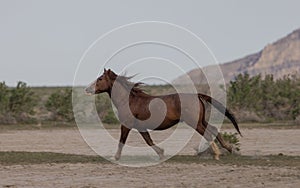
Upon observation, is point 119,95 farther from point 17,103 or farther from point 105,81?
point 17,103

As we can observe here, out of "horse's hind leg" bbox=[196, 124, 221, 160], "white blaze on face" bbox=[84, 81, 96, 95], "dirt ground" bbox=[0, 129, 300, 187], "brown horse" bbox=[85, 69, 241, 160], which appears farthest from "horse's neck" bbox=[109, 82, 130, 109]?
"horse's hind leg" bbox=[196, 124, 221, 160]

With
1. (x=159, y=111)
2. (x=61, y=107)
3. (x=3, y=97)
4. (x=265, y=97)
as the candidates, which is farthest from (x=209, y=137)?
(x=265, y=97)

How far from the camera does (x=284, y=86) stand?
162 ft

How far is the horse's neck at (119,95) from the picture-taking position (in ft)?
57.9

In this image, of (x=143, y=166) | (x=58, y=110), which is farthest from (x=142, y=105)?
(x=58, y=110)

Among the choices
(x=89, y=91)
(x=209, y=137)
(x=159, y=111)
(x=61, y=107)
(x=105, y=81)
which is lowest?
(x=209, y=137)

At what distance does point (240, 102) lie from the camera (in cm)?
4809

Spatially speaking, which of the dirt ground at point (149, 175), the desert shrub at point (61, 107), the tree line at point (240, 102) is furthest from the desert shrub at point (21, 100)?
the dirt ground at point (149, 175)

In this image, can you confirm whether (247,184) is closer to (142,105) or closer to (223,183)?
(223,183)

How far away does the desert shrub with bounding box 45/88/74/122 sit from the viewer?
4700 centimetres

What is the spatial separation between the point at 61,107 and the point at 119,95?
99.5 feet

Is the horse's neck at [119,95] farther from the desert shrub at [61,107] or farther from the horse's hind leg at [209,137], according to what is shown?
the desert shrub at [61,107]

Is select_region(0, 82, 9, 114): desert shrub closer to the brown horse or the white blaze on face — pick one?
the white blaze on face

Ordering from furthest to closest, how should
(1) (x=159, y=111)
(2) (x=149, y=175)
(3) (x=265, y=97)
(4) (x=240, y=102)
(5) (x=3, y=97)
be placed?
(3) (x=265, y=97) → (4) (x=240, y=102) → (5) (x=3, y=97) → (1) (x=159, y=111) → (2) (x=149, y=175)
